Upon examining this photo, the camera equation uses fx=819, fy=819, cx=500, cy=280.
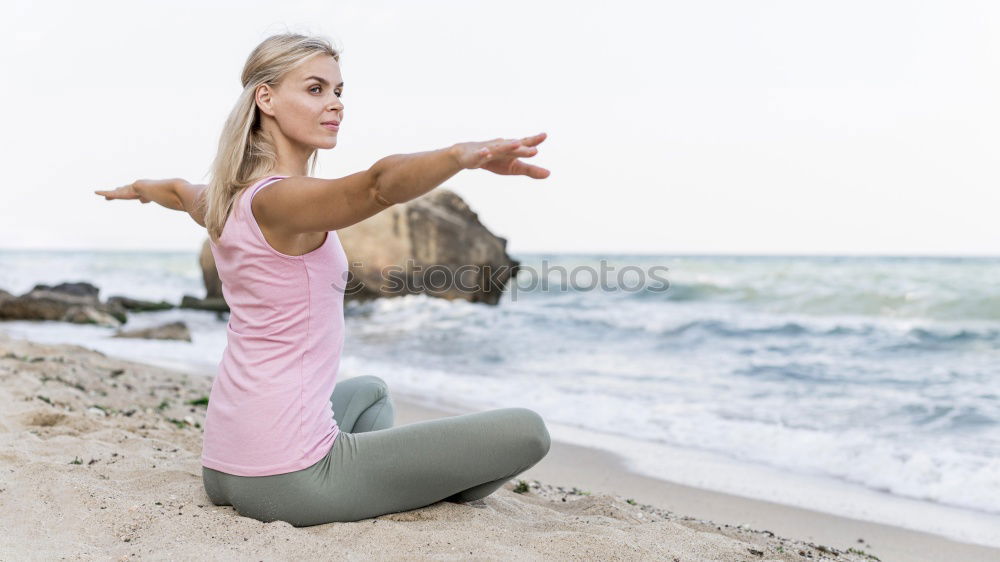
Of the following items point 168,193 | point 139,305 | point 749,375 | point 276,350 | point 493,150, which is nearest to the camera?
point 493,150

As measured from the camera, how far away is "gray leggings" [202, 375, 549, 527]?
266cm

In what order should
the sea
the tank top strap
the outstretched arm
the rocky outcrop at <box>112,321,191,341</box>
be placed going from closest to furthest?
the tank top strap < the outstretched arm < the sea < the rocky outcrop at <box>112,321,191,341</box>

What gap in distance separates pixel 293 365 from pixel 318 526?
1.87 feet

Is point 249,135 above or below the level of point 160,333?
above

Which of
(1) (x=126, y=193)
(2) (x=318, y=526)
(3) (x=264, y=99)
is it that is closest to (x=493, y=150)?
(3) (x=264, y=99)

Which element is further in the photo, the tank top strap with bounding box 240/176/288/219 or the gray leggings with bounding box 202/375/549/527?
the gray leggings with bounding box 202/375/549/527

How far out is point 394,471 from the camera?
8.85 feet

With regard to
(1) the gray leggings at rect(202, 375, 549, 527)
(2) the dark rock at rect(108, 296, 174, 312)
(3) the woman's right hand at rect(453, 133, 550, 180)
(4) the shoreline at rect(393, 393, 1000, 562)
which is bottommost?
(2) the dark rock at rect(108, 296, 174, 312)

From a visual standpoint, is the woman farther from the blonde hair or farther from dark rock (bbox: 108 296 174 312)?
dark rock (bbox: 108 296 174 312)

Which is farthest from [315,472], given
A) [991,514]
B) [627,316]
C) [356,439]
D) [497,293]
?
[497,293]

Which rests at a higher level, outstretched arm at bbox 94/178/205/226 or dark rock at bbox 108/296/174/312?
outstretched arm at bbox 94/178/205/226

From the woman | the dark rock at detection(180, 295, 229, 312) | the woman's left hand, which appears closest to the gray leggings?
the woman

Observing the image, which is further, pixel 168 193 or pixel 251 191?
pixel 168 193

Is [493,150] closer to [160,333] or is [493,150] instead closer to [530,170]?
[530,170]
